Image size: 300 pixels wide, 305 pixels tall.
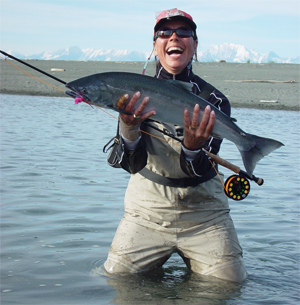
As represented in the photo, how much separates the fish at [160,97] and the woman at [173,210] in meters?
0.36

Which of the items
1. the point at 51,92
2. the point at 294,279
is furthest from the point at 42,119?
the point at 294,279

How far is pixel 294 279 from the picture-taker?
14.4 ft

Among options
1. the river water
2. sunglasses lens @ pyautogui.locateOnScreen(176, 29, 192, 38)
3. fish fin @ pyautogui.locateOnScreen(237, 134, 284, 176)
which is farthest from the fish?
the river water

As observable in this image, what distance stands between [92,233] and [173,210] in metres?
1.59

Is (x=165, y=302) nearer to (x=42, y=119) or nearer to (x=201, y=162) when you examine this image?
(x=201, y=162)

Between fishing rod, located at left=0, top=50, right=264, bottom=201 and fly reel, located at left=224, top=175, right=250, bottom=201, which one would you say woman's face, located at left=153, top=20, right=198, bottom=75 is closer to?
fishing rod, located at left=0, top=50, right=264, bottom=201

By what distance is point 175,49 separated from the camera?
4.05 metres

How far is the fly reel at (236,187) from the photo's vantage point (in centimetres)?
418

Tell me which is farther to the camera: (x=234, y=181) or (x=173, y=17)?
(x=234, y=181)

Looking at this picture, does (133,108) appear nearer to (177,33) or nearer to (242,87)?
(177,33)

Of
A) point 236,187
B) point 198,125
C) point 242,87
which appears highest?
point 242,87

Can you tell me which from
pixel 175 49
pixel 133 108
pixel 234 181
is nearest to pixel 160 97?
pixel 133 108

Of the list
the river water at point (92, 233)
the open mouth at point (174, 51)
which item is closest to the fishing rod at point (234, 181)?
the river water at point (92, 233)

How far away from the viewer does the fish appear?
3.31 meters
